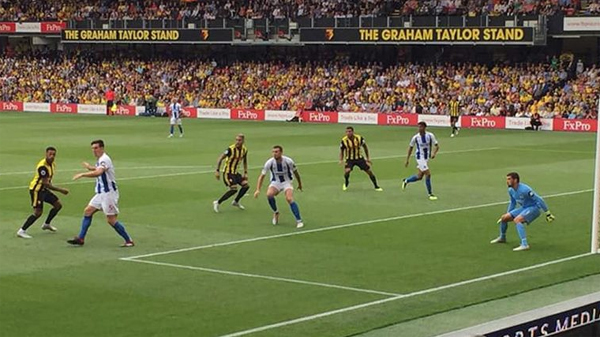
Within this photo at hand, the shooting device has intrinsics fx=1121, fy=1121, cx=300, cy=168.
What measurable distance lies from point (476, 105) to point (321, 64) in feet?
49.5

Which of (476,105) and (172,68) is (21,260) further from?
(172,68)

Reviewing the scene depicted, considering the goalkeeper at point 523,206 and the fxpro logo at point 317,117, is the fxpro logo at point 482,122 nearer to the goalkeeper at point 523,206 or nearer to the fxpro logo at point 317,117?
the fxpro logo at point 317,117

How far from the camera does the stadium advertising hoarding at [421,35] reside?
2467 inches

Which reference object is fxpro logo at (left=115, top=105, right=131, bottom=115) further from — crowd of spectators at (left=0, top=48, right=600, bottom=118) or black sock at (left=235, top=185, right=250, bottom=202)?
black sock at (left=235, top=185, right=250, bottom=202)

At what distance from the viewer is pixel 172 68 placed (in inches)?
3118

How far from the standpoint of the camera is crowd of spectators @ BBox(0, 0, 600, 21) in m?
64.3

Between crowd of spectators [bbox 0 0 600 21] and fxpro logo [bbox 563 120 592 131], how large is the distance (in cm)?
778

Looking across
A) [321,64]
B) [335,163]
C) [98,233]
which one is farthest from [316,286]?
[321,64]

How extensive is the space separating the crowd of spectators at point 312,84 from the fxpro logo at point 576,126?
2.87 ft

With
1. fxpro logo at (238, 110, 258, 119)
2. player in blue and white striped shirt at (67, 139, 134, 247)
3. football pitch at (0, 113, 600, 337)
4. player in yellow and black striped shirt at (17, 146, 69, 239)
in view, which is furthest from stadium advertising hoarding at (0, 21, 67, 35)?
player in blue and white striped shirt at (67, 139, 134, 247)

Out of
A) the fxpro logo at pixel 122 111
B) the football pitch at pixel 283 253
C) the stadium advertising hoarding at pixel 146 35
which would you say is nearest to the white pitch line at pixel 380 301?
the football pitch at pixel 283 253

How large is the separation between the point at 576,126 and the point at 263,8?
88.6 feet

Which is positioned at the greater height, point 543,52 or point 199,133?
point 543,52

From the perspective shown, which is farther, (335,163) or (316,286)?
(335,163)
